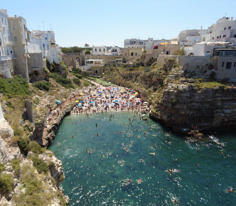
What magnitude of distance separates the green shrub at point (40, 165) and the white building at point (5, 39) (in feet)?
75.6

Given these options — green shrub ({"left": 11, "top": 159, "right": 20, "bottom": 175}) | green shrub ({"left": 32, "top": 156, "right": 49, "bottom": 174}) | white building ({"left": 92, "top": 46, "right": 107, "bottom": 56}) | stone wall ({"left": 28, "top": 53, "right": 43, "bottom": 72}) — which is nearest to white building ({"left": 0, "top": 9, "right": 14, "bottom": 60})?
stone wall ({"left": 28, "top": 53, "right": 43, "bottom": 72})

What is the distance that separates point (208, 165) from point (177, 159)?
13.3 feet

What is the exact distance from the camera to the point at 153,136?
3056 centimetres

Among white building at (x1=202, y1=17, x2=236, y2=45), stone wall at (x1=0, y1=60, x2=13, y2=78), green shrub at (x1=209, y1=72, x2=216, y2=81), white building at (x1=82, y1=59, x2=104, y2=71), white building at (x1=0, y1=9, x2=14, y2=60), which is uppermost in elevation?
white building at (x1=202, y1=17, x2=236, y2=45)

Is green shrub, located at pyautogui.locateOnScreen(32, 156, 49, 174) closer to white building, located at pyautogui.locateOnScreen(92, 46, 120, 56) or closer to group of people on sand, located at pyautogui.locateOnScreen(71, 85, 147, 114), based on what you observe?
group of people on sand, located at pyautogui.locateOnScreen(71, 85, 147, 114)

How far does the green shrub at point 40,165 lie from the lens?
48.6 feet

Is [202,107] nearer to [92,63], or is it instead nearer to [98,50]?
[92,63]

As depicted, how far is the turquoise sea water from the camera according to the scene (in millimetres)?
18516

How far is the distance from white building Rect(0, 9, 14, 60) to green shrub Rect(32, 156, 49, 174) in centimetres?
2304

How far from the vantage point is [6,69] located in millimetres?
30469

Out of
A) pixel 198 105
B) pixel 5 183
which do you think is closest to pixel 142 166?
pixel 5 183

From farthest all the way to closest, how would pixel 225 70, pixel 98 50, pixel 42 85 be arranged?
1. pixel 98 50
2. pixel 42 85
3. pixel 225 70

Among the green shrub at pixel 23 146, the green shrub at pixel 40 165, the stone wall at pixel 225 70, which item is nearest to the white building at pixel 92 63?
the stone wall at pixel 225 70

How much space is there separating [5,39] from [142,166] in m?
33.9
